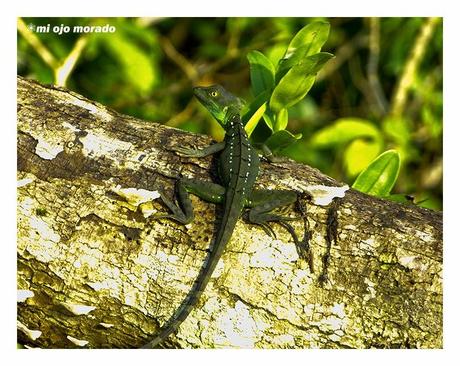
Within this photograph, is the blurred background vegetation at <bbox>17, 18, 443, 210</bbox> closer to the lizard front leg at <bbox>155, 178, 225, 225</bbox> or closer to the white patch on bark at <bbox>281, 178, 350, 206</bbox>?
the white patch on bark at <bbox>281, 178, 350, 206</bbox>

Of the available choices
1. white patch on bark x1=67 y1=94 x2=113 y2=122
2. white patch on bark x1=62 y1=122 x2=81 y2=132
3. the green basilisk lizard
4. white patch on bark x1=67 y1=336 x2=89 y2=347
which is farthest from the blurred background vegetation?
white patch on bark x1=67 y1=336 x2=89 y2=347

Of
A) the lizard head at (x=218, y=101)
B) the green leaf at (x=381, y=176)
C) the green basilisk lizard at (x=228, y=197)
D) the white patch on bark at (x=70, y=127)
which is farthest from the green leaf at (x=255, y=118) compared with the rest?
the white patch on bark at (x=70, y=127)

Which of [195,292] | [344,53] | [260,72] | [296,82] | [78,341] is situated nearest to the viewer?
[195,292]

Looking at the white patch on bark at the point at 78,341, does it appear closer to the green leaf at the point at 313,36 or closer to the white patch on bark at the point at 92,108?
the white patch on bark at the point at 92,108

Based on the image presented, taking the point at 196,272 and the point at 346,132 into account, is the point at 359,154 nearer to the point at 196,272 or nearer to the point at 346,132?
the point at 346,132

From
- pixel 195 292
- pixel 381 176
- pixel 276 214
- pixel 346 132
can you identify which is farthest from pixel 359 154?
pixel 195 292

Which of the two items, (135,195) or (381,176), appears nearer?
(135,195)

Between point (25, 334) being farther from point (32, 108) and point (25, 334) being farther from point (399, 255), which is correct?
point (399, 255)
